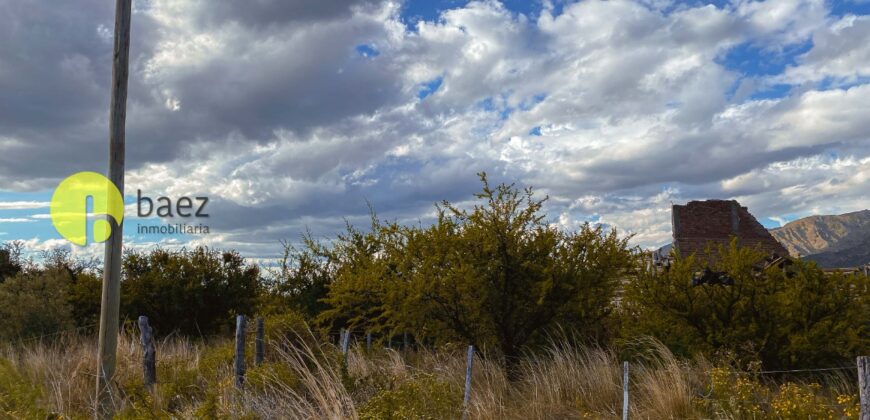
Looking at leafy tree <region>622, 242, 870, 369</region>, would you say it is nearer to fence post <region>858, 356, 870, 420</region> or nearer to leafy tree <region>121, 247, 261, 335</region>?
fence post <region>858, 356, 870, 420</region>

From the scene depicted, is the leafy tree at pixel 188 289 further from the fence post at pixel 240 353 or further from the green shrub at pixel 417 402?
the green shrub at pixel 417 402

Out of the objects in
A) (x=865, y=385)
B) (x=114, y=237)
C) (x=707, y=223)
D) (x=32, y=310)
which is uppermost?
(x=707, y=223)

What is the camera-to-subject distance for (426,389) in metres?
8.37

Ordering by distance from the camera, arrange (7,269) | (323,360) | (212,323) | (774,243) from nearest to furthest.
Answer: (323,360) < (212,323) < (7,269) < (774,243)

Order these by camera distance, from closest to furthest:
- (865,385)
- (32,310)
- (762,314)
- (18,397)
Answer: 1. (865,385)
2. (18,397)
3. (762,314)
4. (32,310)

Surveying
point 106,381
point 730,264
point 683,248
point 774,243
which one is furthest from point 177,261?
point 774,243

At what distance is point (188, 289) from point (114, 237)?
8.73m

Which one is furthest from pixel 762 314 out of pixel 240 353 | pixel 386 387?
pixel 240 353

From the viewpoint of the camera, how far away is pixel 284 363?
959 centimetres

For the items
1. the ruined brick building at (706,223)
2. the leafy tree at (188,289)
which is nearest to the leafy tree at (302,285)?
the leafy tree at (188,289)

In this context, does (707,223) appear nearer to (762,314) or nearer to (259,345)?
(762,314)

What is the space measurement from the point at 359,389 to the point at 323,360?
2.03m

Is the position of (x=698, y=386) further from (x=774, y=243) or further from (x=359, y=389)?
(x=774, y=243)

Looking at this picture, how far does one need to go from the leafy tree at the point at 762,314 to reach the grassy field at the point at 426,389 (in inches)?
15.4
